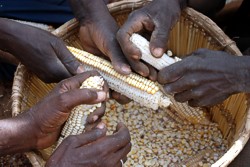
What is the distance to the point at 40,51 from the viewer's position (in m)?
2.14

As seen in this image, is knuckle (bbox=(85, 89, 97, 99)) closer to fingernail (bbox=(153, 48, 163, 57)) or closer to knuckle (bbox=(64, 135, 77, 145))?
knuckle (bbox=(64, 135, 77, 145))

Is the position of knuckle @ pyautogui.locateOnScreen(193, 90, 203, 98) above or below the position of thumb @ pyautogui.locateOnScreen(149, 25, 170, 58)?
below

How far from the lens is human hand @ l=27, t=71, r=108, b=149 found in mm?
1780

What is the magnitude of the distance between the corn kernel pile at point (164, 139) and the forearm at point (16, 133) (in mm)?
619

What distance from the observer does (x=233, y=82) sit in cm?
199

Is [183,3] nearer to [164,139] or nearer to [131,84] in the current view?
[131,84]

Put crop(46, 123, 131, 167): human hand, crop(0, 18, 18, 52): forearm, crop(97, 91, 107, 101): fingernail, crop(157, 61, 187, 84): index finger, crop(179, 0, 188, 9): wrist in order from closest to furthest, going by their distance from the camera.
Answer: crop(46, 123, 131, 167): human hand
crop(97, 91, 107, 101): fingernail
crop(157, 61, 187, 84): index finger
crop(0, 18, 18, 52): forearm
crop(179, 0, 188, 9): wrist

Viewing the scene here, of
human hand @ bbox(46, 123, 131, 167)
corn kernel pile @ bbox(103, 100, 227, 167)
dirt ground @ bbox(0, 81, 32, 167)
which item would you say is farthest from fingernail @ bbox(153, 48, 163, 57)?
dirt ground @ bbox(0, 81, 32, 167)

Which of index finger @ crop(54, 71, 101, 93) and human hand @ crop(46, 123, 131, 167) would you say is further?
index finger @ crop(54, 71, 101, 93)

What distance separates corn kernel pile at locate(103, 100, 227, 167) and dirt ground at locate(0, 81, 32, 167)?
0.56m

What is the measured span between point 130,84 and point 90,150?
421 mm

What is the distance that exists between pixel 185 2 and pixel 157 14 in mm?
281

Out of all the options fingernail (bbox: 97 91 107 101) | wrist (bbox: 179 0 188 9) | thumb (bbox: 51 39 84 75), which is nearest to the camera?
fingernail (bbox: 97 91 107 101)

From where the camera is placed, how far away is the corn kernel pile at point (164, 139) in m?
2.36
